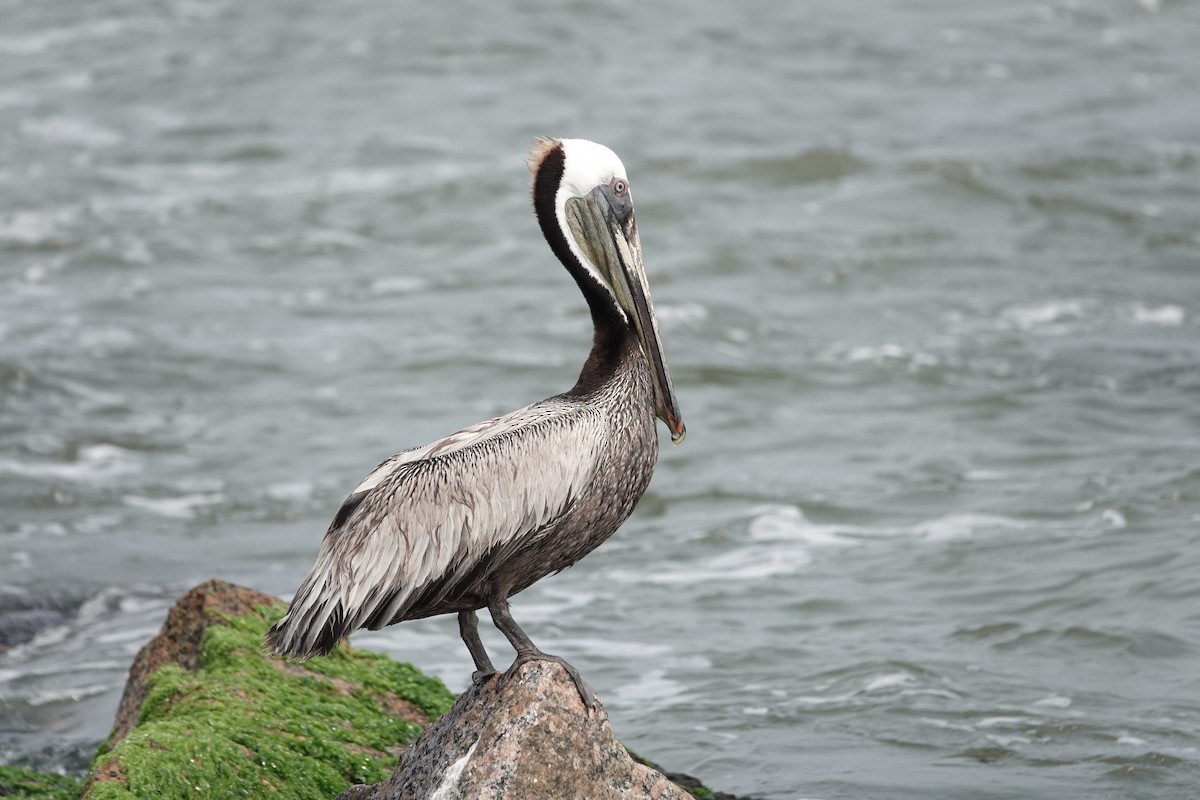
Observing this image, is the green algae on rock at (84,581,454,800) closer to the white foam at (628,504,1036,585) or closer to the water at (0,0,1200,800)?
the water at (0,0,1200,800)

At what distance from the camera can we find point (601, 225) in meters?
5.89

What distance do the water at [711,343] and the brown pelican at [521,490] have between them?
2.28 m

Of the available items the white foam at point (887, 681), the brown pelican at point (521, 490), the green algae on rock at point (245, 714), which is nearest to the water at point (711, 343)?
the white foam at point (887, 681)

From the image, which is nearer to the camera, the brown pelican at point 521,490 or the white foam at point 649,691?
the brown pelican at point 521,490

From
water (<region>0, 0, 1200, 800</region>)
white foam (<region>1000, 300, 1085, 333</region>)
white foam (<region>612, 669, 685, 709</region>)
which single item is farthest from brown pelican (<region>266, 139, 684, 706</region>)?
white foam (<region>1000, 300, 1085, 333</region>)

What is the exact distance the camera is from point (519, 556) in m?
5.42

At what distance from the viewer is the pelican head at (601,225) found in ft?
19.3

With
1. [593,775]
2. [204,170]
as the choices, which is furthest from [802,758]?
[204,170]

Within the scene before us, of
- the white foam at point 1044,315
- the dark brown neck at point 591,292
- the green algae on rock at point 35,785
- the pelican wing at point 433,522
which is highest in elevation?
the dark brown neck at point 591,292

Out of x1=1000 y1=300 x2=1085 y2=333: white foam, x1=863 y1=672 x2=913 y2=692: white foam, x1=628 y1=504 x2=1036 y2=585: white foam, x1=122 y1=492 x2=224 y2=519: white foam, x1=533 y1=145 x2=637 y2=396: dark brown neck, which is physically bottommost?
x1=122 y1=492 x2=224 y2=519: white foam

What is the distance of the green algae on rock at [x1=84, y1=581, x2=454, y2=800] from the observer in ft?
19.0

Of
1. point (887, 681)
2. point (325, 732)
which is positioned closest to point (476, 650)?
point (325, 732)

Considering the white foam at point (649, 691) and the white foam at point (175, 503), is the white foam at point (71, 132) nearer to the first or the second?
the white foam at point (175, 503)

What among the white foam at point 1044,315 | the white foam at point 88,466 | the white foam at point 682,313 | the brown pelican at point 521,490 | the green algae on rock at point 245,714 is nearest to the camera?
the brown pelican at point 521,490
